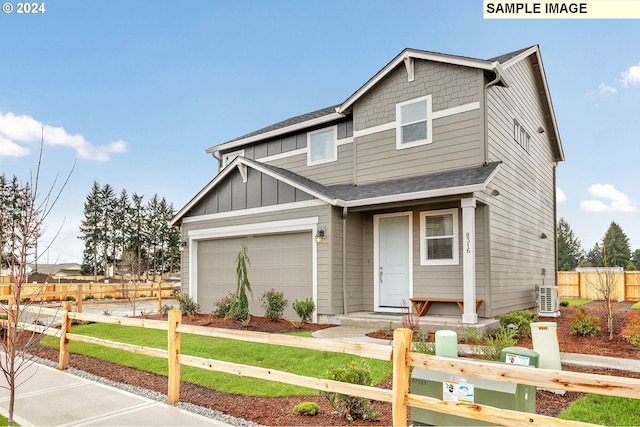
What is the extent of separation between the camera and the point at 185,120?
23469mm

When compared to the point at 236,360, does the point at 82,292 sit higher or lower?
higher

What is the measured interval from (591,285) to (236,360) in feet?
67.9

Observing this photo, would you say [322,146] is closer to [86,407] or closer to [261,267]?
[261,267]

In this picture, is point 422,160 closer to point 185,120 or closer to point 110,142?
point 185,120

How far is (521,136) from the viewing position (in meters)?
13.1

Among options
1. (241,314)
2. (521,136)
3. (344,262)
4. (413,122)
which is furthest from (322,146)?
(521,136)

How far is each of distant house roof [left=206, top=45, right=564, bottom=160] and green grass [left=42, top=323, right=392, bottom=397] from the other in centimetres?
726

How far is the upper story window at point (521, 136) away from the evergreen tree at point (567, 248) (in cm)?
4372

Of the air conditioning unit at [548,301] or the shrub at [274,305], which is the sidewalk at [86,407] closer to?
the shrub at [274,305]

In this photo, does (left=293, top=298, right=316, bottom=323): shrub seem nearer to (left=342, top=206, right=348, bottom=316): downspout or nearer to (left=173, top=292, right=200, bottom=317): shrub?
(left=342, top=206, right=348, bottom=316): downspout

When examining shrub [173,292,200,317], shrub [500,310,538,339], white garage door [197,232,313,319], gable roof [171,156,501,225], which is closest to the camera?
shrub [500,310,538,339]

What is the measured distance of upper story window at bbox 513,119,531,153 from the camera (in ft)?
40.8

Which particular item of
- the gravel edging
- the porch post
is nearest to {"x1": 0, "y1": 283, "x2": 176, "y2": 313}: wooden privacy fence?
the gravel edging

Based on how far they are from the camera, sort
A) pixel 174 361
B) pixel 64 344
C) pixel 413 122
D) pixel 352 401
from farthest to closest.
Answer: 1. pixel 413 122
2. pixel 64 344
3. pixel 174 361
4. pixel 352 401
